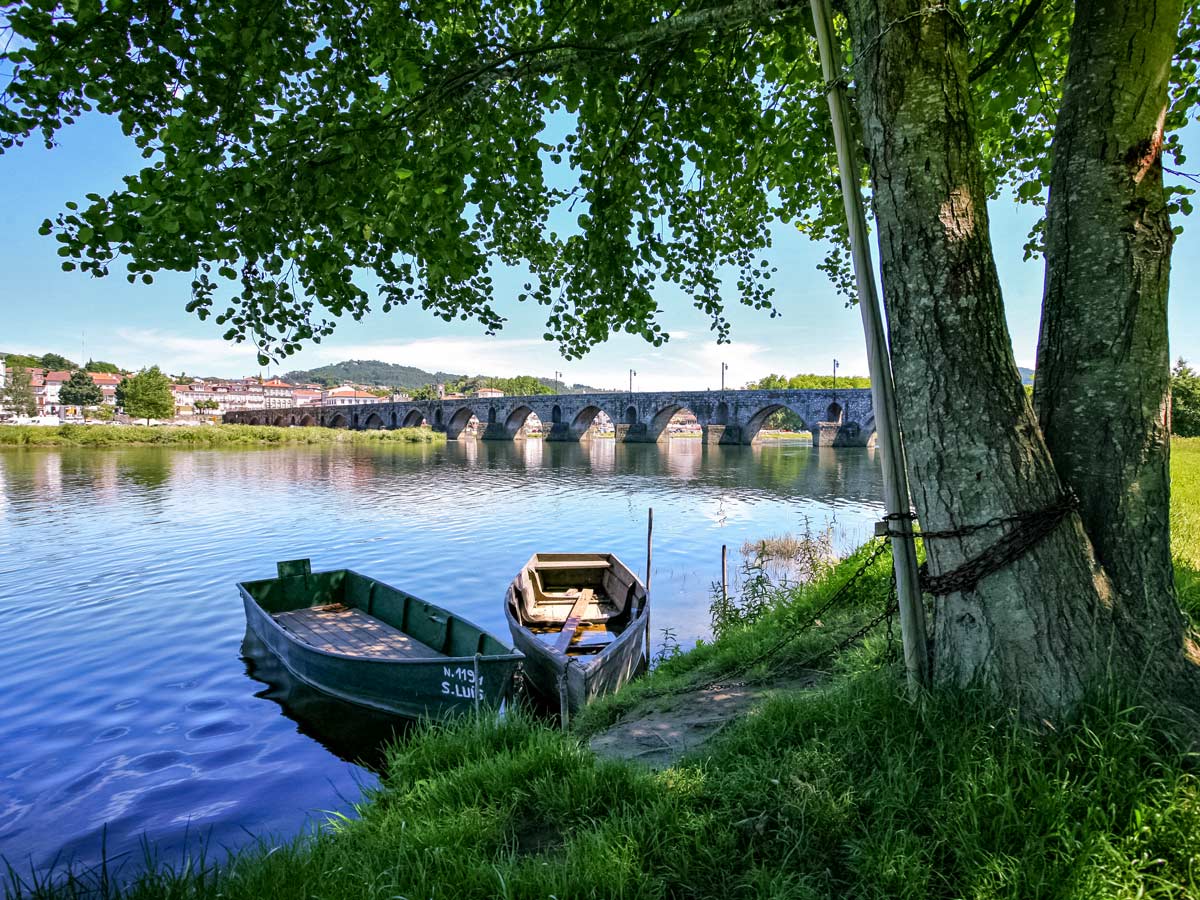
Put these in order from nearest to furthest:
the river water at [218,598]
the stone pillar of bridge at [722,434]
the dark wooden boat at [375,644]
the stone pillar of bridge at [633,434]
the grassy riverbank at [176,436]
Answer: the river water at [218,598]
the dark wooden boat at [375,644]
the grassy riverbank at [176,436]
the stone pillar of bridge at [722,434]
the stone pillar of bridge at [633,434]

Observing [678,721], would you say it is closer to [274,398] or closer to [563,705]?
[563,705]

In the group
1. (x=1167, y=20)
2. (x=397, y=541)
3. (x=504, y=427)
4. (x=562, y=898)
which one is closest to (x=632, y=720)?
(x=562, y=898)

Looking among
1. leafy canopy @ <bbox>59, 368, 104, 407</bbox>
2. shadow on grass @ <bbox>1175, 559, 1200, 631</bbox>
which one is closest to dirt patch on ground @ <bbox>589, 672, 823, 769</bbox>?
shadow on grass @ <bbox>1175, 559, 1200, 631</bbox>

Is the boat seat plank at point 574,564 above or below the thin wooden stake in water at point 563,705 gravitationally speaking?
above

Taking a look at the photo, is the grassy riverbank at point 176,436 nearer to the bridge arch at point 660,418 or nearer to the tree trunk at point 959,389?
the bridge arch at point 660,418

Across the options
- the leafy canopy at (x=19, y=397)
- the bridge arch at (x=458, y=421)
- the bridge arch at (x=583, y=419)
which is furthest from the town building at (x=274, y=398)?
the bridge arch at (x=583, y=419)

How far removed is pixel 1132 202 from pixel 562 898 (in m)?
3.68

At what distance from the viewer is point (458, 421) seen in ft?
304

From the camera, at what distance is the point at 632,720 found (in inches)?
194

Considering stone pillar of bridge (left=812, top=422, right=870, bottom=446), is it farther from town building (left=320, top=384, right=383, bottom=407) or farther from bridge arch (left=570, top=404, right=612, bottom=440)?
town building (left=320, top=384, right=383, bottom=407)

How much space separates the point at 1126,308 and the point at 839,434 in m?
61.8

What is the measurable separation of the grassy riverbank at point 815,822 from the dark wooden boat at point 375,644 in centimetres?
263

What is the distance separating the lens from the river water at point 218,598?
5684mm

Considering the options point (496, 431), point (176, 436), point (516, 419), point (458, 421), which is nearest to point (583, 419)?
point (516, 419)
